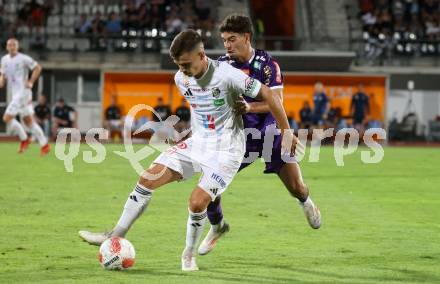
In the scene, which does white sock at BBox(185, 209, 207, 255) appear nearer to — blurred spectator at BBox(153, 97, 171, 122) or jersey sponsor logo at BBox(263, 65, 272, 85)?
jersey sponsor logo at BBox(263, 65, 272, 85)

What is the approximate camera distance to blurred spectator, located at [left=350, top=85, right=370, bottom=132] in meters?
32.4

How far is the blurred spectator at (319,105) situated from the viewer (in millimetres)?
32500

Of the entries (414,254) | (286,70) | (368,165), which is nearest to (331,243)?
(414,254)

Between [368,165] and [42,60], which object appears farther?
[42,60]

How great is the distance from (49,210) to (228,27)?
15.0ft

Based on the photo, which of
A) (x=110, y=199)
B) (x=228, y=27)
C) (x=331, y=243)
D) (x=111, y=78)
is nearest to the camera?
(x=228, y=27)

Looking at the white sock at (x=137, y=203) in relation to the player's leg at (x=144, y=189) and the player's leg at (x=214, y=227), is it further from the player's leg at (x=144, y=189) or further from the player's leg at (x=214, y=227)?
the player's leg at (x=214, y=227)

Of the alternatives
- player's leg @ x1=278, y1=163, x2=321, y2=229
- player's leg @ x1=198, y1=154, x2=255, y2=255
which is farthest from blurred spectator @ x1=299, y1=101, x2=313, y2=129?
player's leg @ x1=198, y1=154, x2=255, y2=255

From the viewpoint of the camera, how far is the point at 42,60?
115ft

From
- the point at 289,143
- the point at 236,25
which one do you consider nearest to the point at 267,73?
the point at 236,25

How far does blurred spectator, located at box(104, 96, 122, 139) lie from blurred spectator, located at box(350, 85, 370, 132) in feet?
25.6

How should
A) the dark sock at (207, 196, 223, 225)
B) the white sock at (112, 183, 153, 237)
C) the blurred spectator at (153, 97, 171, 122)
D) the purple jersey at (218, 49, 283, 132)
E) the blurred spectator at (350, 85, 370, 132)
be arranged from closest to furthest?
the white sock at (112, 183, 153, 237), the dark sock at (207, 196, 223, 225), the purple jersey at (218, 49, 283, 132), the blurred spectator at (153, 97, 171, 122), the blurred spectator at (350, 85, 370, 132)

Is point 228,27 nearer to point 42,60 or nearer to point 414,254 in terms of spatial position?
point 414,254

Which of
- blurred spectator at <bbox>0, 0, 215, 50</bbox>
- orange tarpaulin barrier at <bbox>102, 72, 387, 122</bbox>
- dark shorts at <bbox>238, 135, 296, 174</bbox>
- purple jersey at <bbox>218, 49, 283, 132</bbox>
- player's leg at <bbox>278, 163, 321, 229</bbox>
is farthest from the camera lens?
blurred spectator at <bbox>0, 0, 215, 50</bbox>
